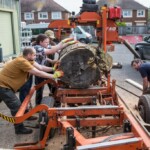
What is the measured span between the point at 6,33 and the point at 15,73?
11288mm

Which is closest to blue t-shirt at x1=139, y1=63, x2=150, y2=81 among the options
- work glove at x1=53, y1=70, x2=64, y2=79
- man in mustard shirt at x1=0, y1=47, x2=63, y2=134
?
work glove at x1=53, y1=70, x2=64, y2=79

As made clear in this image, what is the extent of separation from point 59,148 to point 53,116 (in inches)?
32.3

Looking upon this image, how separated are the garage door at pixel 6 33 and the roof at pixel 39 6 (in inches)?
1448

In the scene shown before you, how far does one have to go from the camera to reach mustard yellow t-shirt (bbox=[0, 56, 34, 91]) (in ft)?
17.2

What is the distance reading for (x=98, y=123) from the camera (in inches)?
181

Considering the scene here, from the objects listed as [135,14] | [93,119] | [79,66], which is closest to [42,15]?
[135,14]

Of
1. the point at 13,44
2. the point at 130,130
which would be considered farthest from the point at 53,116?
the point at 13,44

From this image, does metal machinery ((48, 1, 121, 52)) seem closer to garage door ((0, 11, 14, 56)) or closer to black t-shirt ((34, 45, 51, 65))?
black t-shirt ((34, 45, 51, 65))

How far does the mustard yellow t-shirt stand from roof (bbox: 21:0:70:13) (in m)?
48.2

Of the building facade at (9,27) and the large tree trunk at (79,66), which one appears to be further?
the building facade at (9,27)

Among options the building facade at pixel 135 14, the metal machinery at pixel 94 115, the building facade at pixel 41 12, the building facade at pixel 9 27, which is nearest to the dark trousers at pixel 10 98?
the metal machinery at pixel 94 115

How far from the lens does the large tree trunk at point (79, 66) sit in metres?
5.77

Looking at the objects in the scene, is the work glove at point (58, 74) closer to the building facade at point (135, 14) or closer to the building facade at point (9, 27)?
the building facade at point (9, 27)

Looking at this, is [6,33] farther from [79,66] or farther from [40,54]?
[79,66]
